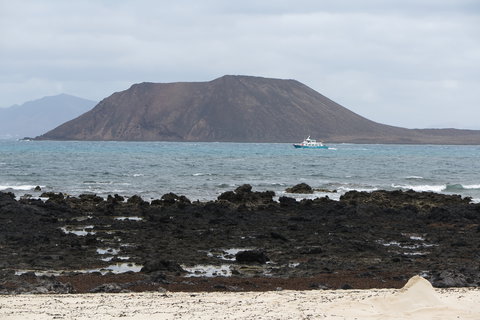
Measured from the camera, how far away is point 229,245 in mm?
19750

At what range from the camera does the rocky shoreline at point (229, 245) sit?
14.1 meters

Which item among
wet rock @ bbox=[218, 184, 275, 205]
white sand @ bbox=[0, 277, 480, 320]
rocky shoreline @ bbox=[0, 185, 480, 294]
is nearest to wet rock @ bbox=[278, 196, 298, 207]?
rocky shoreline @ bbox=[0, 185, 480, 294]

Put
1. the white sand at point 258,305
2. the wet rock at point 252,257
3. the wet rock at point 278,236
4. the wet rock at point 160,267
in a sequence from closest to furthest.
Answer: the white sand at point 258,305 < the wet rock at point 160,267 < the wet rock at point 252,257 < the wet rock at point 278,236

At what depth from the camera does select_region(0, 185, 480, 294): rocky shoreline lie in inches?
553

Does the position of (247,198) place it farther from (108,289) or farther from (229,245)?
(108,289)

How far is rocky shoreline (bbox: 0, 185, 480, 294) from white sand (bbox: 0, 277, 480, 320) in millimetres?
1183

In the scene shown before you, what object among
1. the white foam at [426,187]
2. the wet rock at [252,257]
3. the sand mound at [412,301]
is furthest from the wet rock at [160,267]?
the white foam at [426,187]

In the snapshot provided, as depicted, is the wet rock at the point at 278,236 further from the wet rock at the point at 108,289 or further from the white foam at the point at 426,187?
the white foam at the point at 426,187

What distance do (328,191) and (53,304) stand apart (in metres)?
31.7

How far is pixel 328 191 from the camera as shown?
4175 cm

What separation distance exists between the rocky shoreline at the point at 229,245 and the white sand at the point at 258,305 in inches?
46.6

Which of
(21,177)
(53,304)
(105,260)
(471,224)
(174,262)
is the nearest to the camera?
(53,304)

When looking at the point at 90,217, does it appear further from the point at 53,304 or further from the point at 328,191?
the point at 328,191

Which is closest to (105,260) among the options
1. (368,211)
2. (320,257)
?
(320,257)
